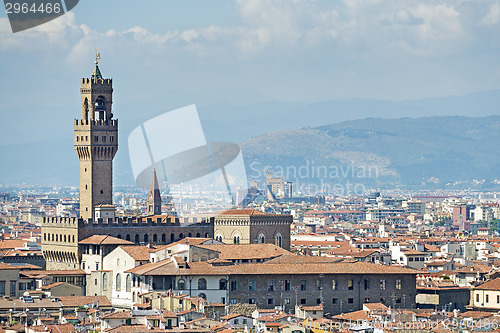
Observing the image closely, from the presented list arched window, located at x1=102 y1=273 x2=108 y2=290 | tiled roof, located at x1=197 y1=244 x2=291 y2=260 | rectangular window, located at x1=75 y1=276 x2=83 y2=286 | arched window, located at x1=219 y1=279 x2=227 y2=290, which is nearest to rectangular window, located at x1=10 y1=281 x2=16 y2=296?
arched window, located at x1=102 y1=273 x2=108 y2=290

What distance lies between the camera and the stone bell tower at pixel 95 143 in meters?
66.6

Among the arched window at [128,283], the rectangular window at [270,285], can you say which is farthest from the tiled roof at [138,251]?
the rectangular window at [270,285]

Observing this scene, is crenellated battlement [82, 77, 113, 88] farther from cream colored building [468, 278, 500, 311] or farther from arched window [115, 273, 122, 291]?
cream colored building [468, 278, 500, 311]

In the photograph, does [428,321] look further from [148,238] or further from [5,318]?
[148,238]

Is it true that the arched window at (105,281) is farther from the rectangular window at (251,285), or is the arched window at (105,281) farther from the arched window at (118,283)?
the rectangular window at (251,285)

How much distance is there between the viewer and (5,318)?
40.8 metres

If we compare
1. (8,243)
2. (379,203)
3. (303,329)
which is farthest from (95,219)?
(379,203)

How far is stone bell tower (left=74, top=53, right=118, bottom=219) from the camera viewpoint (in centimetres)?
6662

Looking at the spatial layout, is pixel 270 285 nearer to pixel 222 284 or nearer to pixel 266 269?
pixel 266 269

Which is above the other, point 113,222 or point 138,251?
point 113,222

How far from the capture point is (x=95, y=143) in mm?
67125

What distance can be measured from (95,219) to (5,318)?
76.9ft

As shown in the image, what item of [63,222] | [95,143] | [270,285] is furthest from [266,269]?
[95,143]

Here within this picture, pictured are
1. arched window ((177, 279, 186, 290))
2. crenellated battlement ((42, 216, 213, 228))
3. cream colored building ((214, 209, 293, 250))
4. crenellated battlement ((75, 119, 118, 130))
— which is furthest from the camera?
crenellated battlement ((75, 119, 118, 130))
